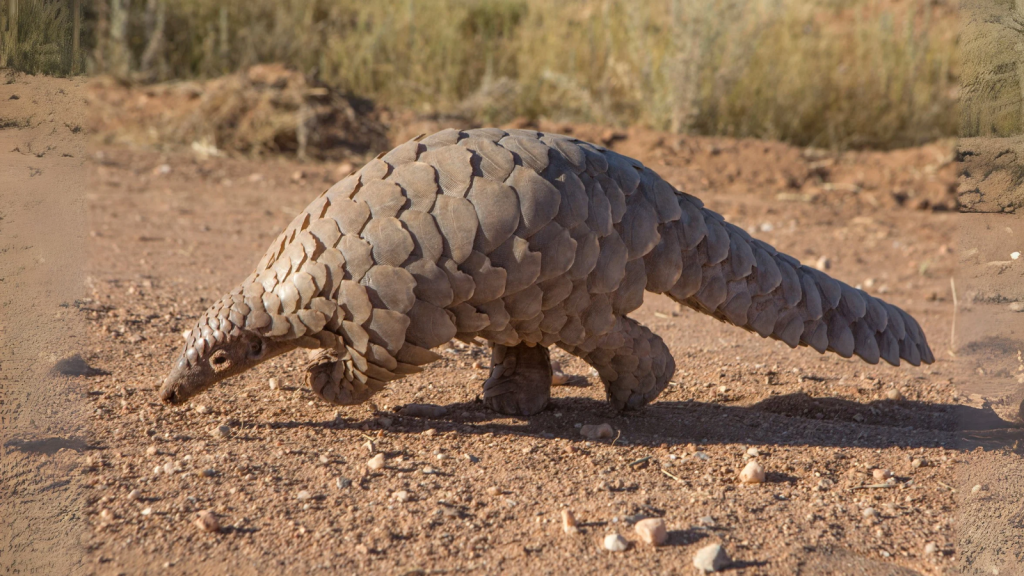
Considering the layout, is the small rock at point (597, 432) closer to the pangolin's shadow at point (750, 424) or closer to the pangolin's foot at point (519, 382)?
the pangolin's shadow at point (750, 424)

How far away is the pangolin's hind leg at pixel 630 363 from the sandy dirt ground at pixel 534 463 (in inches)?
4.6

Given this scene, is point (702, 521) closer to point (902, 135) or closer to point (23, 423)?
point (23, 423)

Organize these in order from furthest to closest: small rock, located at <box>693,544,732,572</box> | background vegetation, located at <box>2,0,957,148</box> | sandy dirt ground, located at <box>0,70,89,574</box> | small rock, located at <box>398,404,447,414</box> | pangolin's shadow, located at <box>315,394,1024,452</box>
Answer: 1. background vegetation, located at <box>2,0,957,148</box>
2. small rock, located at <box>398,404,447,414</box>
3. pangolin's shadow, located at <box>315,394,1024,452</box>
4. small rock, located at <box>693,544,732,572</box>
5. sandy dirt ground, located at <box>0,70,89,574</box>

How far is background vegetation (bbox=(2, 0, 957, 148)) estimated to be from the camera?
954 cm

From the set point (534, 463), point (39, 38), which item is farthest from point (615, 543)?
point (39, 38)

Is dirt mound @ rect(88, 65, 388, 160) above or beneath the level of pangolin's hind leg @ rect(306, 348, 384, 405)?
above

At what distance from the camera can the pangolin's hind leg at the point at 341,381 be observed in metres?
3.04

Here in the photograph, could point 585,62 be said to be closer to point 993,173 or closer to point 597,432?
point 597,432

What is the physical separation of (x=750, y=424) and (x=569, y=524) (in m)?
1.23

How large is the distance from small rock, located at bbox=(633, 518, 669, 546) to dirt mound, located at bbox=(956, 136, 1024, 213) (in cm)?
122

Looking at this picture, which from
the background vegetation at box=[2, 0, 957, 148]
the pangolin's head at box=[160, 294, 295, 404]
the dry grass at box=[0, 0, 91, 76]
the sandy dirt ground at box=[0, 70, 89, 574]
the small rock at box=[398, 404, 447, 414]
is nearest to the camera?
the dry grass at box=[0, 0, 91, 76]

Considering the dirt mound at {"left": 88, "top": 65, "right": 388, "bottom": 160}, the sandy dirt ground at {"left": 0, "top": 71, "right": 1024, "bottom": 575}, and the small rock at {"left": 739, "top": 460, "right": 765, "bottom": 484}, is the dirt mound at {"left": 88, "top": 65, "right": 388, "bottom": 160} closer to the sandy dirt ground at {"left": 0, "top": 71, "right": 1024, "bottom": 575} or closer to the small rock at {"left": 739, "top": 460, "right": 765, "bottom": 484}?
the sandy dirt ground at {"left": 0, "top": 71, "right": 1024, "bottom": 575}

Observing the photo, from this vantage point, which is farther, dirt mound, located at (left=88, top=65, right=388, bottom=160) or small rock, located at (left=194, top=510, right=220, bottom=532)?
dirt mound, located at (left=88, top=65, right=388, bottom=160)

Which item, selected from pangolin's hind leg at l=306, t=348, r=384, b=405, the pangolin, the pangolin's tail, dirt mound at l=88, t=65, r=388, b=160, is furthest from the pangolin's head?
dirt mound at l=88, t=65, r=388, b=160
